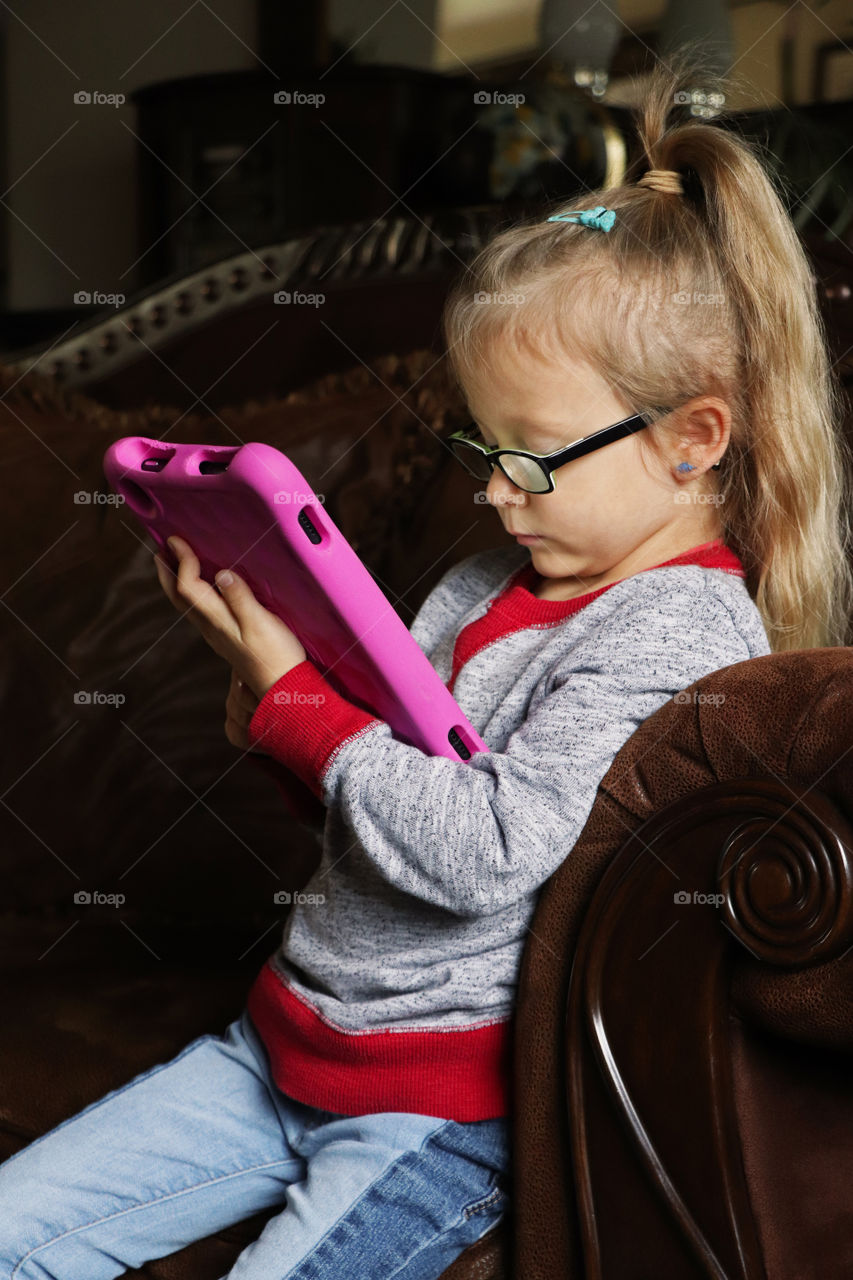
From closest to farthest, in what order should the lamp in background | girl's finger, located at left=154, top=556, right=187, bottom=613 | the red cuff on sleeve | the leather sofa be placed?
the leather sofa < the red cuff on sleeve < girl's finger, located at left=154, top=556, right=187, bottom=613 < the lamp in background

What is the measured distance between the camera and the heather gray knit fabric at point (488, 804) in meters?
0.80

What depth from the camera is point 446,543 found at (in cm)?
141

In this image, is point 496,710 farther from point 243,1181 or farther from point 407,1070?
point 243,1181

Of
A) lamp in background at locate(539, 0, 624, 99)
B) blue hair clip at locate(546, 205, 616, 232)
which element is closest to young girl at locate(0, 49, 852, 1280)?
blue hair clip at locate(546, 205, 616, 232)

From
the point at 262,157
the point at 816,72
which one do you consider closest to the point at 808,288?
the point at 816,72

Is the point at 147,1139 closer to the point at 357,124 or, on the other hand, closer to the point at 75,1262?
Result: the point at 75,1262

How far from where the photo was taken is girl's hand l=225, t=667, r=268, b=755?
102 centimetres

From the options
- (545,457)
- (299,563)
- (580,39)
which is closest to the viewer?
(299,563)

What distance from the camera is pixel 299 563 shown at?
785 millimetres

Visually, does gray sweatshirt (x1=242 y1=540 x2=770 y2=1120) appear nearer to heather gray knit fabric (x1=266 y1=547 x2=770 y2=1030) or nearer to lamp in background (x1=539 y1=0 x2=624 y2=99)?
heather gray knit fabric (x1=266 y1=547 x2=770 y2=1030)

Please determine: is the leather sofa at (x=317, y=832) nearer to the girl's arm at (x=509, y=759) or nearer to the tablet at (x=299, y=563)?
the girl's arm at (x=509, y=759)

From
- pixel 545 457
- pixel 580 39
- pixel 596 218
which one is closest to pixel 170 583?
pixel 545 457

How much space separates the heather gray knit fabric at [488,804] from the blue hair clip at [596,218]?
0.25 metres

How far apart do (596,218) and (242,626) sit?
389mm
